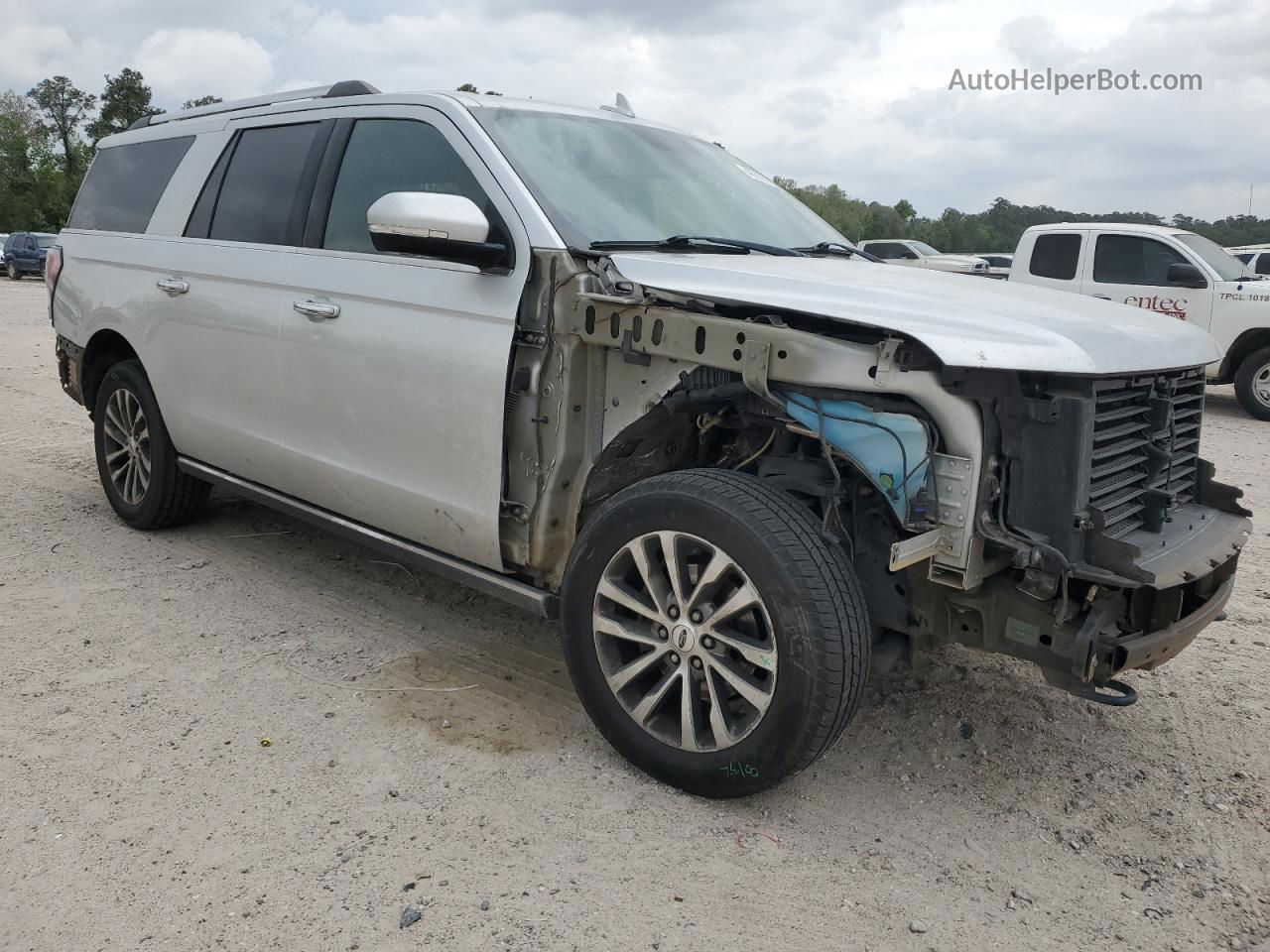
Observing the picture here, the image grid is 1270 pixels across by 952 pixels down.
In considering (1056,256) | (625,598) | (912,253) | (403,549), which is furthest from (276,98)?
(912,253)

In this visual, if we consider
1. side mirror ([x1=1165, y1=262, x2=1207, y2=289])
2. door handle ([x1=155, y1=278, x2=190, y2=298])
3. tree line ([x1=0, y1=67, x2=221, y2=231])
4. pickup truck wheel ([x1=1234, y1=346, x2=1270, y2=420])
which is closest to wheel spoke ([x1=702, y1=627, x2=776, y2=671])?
door handle ([x1=155, y1=278, x2=190, y2=298])

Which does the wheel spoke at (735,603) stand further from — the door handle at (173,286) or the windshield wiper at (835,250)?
the door handle at (173,286)

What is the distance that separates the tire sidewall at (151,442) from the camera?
494 centimetres

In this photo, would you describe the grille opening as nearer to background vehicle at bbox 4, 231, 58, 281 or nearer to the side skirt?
the side skirt

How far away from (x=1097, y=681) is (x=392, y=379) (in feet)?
7.73

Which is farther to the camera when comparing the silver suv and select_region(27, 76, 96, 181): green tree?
select_region(27, 76, 96, 181): green tree

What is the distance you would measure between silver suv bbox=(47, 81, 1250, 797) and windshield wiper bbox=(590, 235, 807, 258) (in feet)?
0.03

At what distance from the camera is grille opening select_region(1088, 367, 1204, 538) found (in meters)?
2.66

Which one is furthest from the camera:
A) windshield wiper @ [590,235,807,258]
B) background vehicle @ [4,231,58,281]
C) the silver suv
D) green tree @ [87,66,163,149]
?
green tree @ [87,66,163,149]

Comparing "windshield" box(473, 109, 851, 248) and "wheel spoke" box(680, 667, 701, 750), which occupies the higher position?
"windshield" box(473, 109, 851, 248)

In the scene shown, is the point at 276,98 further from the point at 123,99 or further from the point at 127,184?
the point at 123,99

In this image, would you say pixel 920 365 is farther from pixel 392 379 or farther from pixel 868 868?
pixel 392 379

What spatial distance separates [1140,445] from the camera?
9.41 feet

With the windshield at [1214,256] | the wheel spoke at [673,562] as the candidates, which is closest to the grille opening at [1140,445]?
the wheel spoke at [673,562]
